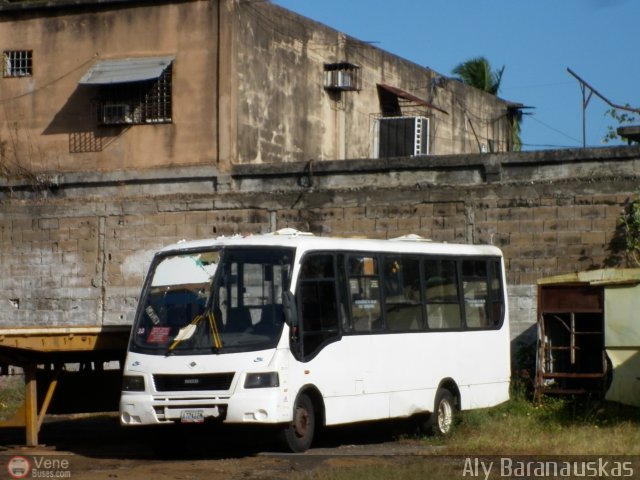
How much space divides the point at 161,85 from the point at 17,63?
12.0ft

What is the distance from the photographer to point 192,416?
13.4 metres

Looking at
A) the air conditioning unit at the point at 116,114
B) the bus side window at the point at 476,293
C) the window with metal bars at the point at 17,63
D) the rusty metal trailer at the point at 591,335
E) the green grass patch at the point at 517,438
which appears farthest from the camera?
the window with metal bars at the point at 17,63

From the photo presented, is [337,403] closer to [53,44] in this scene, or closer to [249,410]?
[249,410]

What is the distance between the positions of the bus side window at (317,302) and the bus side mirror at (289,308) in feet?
1.10

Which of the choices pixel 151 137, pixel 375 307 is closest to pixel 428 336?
pixel 375 307

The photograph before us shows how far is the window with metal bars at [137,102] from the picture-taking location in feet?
75.3

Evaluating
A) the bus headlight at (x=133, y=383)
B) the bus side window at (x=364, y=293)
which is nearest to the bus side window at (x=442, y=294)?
the bus side window at (x=364, y=293)

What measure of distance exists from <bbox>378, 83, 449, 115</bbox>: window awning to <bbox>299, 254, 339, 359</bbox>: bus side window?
14750 millimetres

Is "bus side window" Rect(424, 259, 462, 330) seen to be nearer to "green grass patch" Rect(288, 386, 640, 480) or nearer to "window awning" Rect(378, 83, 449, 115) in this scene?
"green grass patch" Rect(288, 386, 640, 480)

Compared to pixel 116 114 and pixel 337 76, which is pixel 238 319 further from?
pixel 337 76

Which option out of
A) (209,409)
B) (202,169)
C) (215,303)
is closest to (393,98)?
(202,169)

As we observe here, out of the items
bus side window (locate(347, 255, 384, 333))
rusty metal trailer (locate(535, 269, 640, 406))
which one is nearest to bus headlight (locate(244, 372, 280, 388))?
bus side window (locate(347, 255, 384, 333))

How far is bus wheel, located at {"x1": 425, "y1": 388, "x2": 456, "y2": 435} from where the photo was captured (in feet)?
51.6

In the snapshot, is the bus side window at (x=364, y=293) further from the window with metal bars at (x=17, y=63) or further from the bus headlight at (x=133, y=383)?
the window with metal bars at (x=17, y=63)
